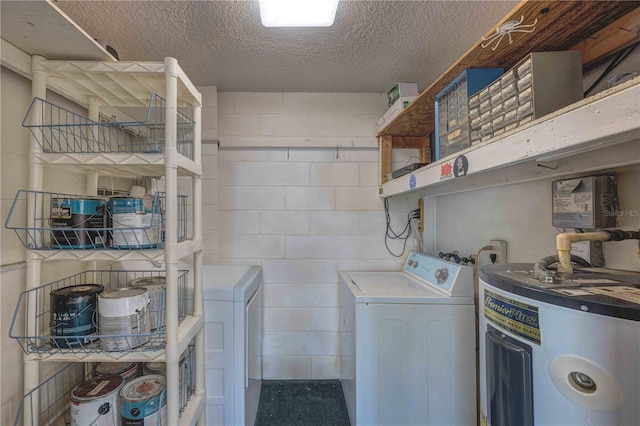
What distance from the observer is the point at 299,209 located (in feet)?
6.95

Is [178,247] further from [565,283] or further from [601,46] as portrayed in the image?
[601,46]

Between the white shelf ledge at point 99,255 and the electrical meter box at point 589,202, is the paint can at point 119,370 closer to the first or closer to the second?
the white shelf ledge at point 99,255

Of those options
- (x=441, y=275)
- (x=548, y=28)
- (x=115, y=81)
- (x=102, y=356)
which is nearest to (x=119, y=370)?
(x=102, y=356)

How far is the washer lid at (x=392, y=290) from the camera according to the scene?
1.40 m

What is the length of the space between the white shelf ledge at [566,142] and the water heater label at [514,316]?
0.42m

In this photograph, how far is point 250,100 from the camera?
82.7 inches

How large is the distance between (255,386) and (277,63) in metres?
2.16

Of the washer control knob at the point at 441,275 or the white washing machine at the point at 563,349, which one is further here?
the washer control knob at the point at 441,275

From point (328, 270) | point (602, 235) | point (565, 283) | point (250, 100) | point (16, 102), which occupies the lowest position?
point (328, 270)

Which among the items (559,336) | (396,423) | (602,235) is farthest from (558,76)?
(396,423)

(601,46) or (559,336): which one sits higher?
(601,46)

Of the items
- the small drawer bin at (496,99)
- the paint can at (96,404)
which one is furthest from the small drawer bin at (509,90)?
the paint can at (96,404)

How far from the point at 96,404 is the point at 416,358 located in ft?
4.65

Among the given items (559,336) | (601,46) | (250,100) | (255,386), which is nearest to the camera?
(559,336)
